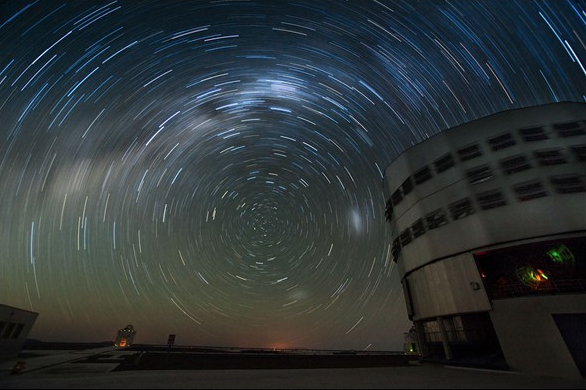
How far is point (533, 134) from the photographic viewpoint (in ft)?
62.5

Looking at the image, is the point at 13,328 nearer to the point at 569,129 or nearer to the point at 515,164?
the point at 515,164

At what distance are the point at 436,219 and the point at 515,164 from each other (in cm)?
677

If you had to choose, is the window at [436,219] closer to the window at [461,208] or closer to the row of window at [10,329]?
the window at [461,208]

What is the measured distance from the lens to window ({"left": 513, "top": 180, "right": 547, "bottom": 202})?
16819mm

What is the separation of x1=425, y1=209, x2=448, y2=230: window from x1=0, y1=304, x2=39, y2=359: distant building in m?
35.0

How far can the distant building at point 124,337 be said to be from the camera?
5550cm

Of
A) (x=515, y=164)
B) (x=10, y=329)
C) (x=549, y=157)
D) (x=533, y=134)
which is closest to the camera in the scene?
(x=549, y=157)

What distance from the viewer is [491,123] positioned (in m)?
20.8

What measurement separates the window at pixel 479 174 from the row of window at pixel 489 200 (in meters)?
1.14

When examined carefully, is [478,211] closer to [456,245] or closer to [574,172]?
[456,245]

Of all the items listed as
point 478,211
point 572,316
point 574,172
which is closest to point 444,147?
point 478,211

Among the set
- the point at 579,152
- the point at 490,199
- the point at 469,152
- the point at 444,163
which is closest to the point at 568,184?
the point at 579,152

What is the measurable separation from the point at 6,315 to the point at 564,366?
37.6 m

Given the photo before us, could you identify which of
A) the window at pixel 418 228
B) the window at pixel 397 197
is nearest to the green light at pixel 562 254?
the window at pixel 418 228
